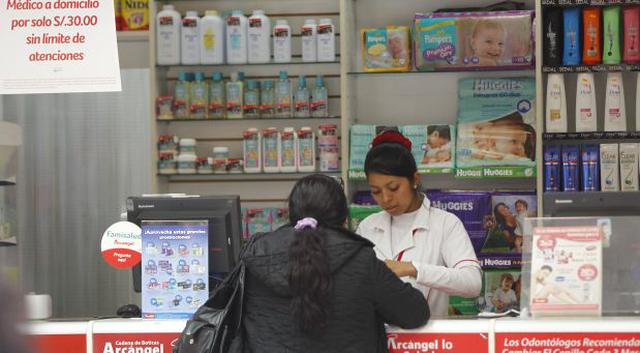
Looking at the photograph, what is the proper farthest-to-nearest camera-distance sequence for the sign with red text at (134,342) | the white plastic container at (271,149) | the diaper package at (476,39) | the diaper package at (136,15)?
1. the diaper package at (136,15)
2. the white plastic container at (271,149)
3. the diaper package at (476,39)
4. the sign with red text at (134,342)

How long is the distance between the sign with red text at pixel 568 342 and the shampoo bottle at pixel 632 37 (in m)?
2.61

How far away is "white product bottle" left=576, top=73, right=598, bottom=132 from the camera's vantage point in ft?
17.0

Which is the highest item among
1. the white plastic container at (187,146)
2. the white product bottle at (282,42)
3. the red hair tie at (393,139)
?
the white product bottle at (282,42)

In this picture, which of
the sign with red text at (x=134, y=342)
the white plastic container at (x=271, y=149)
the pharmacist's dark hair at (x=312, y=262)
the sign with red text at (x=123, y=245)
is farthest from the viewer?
the white plastic container at (x=271, y=149)

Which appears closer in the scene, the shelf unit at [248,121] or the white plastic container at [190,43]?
the white plastic container at [190,43]

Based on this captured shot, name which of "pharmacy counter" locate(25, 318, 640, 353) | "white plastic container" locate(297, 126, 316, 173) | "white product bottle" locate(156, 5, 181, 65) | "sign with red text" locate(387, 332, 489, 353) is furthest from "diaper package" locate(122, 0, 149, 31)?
"sign with red text" locate(387, 332, 489, 353)

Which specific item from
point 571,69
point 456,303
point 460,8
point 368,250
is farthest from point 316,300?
point 460,8

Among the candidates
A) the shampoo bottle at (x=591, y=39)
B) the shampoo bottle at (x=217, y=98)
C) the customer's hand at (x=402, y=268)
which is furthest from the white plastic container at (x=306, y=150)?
the customer's hand at (x=402, y=268)

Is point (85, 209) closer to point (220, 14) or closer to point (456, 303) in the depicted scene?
point (220, 14)

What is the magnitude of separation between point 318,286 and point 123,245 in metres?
1.01

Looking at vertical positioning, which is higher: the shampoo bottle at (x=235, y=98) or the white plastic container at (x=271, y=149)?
the shampoo bottle at (x=235, y=98)

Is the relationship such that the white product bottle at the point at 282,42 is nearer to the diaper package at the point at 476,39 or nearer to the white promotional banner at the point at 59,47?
the diaper package at the point at 476,39

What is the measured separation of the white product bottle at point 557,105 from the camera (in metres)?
5.17

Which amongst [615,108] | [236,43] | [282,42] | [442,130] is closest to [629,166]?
[615,108]
